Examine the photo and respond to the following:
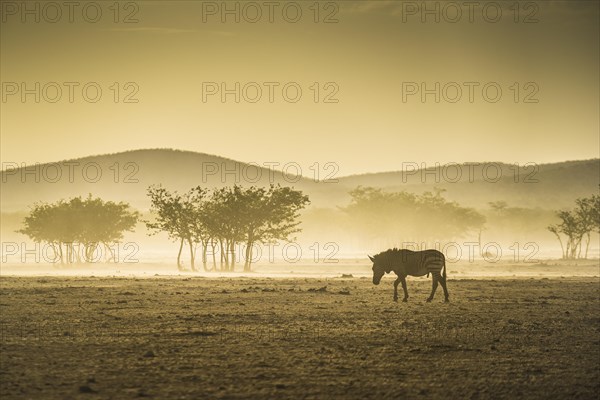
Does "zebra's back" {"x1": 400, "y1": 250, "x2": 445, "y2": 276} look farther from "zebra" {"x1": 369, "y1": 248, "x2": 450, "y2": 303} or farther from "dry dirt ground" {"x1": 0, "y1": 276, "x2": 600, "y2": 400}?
"dry dirt ground" {"x1": 0, "y1": 276, "x2": 600, "y2": 400}

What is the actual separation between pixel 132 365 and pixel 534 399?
8433mm

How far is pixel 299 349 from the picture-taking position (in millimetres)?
21047

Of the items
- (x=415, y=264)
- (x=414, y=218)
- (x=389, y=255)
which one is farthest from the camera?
(x=414, y=218)

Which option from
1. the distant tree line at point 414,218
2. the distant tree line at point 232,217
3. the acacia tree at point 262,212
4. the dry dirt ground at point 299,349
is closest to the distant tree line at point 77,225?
the distant tree line at point 232,217

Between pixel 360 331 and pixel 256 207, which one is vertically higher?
pixel 256 207

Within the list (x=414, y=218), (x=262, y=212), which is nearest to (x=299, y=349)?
(x=262, y=212)

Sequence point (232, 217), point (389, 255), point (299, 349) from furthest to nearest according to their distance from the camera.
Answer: point (232, 217) → point (389, 255) → point (299, 349)

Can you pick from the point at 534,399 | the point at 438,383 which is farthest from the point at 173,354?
the point at 534,399

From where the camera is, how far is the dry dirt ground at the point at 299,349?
1612cm

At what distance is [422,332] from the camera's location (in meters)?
24.5

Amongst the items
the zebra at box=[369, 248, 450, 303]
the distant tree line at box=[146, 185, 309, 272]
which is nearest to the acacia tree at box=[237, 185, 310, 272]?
the distant tree line at box=[146, 185, 309, 272]

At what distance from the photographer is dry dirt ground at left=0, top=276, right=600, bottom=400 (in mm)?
16125

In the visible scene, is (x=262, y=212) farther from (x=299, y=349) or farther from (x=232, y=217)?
(x=299, y=349)

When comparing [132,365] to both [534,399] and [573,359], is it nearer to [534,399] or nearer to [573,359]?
[534,399]
